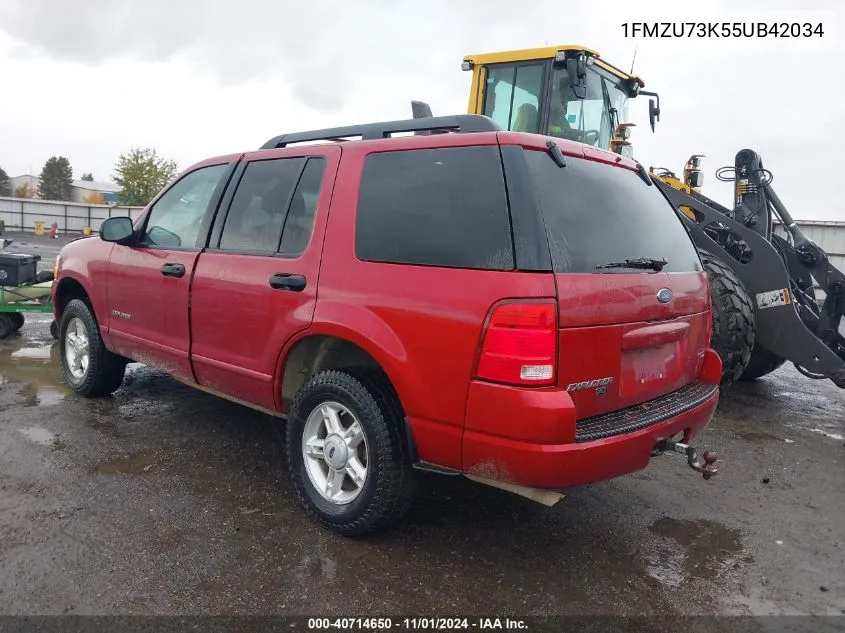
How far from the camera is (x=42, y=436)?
4.21m

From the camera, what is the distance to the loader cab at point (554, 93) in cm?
643

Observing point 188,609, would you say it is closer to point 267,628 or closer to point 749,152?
point 267,628

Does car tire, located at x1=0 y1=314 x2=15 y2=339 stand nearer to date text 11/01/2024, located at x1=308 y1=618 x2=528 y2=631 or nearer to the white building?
date text 11/01/2024, located at x1=308 y1=618 x2=528 y2=631

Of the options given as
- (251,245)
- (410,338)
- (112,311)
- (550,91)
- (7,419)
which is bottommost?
(7,419)

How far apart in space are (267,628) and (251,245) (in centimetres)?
206

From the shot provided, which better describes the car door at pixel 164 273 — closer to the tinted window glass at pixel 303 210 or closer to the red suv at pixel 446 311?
the red suv at pixel 446 311

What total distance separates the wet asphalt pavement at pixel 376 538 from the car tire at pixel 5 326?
3.12 meters

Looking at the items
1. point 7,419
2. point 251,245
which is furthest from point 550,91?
point 7,419

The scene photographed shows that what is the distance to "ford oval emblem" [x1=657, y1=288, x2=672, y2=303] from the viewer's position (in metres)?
2.94

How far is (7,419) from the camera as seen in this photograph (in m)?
4.52

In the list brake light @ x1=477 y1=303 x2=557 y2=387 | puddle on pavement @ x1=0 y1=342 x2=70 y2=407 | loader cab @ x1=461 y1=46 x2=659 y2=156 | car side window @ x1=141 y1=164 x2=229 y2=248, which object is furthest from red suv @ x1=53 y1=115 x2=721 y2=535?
loader cab @ x1=461 y1=46 x2=659 y2=156

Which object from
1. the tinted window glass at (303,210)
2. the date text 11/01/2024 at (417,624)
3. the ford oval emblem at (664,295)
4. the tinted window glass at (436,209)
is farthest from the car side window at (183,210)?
the ford oval emblem at (664,295)

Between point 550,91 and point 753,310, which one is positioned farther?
point 550,91

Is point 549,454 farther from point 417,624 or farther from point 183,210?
point 183,210
